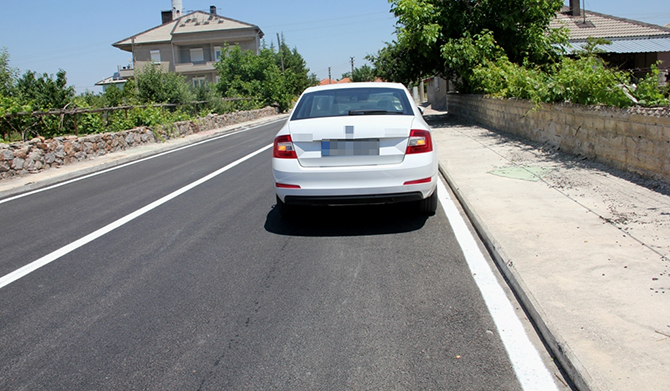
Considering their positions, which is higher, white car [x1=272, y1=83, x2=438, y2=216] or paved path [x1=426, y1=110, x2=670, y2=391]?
white car [x1=272, y1=83, x2=438, y2=216]

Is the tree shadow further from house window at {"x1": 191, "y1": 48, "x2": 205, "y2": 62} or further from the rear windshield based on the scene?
house window at {"x1": 191, "y1": 48, "x2": 205, "y2": 62}

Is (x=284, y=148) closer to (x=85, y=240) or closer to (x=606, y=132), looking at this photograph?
(x=85, y=240)

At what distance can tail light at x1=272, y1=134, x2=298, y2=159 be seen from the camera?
5.91 m

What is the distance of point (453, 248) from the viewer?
17.7 feet

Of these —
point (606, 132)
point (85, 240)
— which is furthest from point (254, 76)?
point (85, 240)

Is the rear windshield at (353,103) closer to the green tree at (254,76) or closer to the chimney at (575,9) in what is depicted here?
the chimney at (575,9)

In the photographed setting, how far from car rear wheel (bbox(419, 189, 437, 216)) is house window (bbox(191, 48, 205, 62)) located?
196 feet

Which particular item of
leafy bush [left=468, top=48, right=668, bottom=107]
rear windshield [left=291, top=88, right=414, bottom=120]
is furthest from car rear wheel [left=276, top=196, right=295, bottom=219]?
leafy bush [left=468, top=48, right=668, bottom=107]

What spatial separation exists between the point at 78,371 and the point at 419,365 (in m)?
2.05

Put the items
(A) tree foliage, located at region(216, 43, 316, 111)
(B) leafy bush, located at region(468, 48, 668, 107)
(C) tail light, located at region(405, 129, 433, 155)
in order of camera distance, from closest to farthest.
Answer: (C) tail light, located at region(405, 129, 433, 155) < (B) leafy bush, located at region(468, 48, 668, 107) < (A) tree foliage, located at region(216, 43, 316, 111)

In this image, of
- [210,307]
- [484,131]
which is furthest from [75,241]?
[484,131]

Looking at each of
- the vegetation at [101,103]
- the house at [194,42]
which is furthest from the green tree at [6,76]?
the house at [194,42]

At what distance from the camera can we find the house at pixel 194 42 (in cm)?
6084

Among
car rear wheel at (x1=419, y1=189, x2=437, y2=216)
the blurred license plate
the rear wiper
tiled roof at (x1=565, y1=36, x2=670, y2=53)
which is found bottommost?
car rear wheel at (x1=419, y1=189, x2=437, y2=216)
